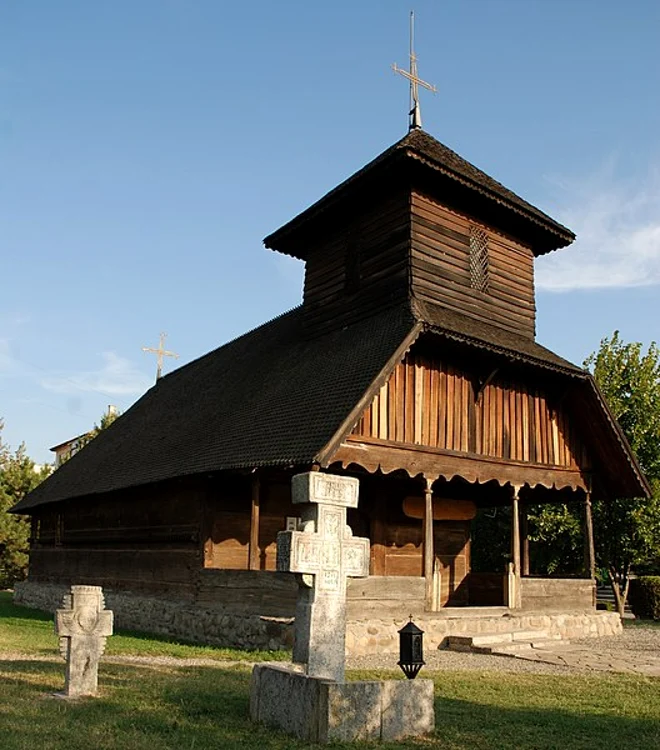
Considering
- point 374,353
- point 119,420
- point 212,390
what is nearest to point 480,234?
point 374,353

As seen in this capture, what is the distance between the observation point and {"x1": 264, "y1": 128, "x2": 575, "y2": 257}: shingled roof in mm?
16391

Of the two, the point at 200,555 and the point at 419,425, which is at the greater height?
the point at 419,425

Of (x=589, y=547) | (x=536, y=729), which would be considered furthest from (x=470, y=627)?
(x=536, y=729)

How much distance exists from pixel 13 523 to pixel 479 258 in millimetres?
25054

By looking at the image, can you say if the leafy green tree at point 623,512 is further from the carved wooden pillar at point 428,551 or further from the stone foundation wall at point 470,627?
the carved wooden pillar at point 428,551

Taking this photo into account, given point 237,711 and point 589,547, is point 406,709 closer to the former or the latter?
point 237,711

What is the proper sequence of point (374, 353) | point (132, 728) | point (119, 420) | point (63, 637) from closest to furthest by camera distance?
point (132, 728), point (63, 637), point (374, 353), point (119, 420)

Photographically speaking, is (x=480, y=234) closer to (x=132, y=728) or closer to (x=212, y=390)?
(x=212, y=390)

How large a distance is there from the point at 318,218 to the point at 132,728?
44.5 feet

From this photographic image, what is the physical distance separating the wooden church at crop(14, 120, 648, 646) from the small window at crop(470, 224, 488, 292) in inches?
1.5

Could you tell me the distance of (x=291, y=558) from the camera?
25.3ft

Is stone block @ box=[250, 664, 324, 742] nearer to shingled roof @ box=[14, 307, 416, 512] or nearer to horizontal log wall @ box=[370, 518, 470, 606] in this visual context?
shingled roof @ box=[14, 307, 416, 512]

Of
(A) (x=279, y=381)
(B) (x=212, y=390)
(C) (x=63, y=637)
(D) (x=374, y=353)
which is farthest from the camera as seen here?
(B) (x=212, y=390)

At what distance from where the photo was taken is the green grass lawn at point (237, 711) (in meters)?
6.61
